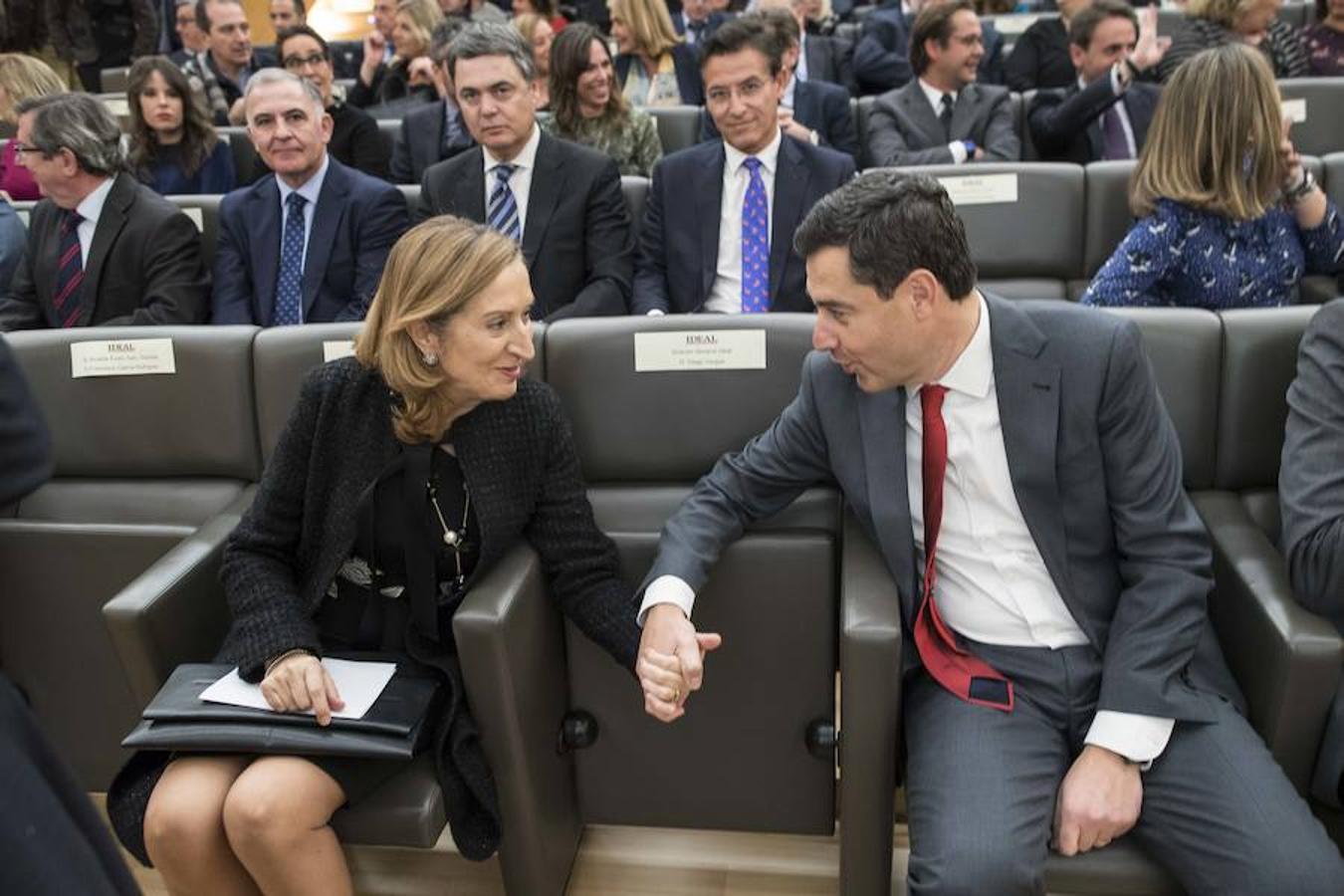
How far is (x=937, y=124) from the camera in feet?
13.1

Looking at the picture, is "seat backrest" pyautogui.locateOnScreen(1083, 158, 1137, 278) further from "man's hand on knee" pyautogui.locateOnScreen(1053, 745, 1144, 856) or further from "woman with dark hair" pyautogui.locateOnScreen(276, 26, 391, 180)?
"woman with dark hair" pyautogui.locateOnScreen(276, 26, 391, 180)

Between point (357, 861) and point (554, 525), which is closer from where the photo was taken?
point (554, 525)

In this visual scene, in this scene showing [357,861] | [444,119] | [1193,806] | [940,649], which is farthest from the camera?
[444,119]

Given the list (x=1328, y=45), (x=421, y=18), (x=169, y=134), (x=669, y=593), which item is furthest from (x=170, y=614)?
(x=1328, y=45)

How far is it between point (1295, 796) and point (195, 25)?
20.4ft

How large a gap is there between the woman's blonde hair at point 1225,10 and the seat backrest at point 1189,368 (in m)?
2.62

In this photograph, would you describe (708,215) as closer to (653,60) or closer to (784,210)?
(784,210)

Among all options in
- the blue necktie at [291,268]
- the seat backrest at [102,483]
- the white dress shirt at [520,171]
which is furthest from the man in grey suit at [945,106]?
the seat backrest at [102,483]

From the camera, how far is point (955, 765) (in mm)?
1539

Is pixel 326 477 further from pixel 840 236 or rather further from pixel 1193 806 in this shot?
pixel 1193 806

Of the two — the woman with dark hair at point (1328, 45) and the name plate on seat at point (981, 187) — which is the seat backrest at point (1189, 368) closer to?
the name plate on seat at point (981, 187)

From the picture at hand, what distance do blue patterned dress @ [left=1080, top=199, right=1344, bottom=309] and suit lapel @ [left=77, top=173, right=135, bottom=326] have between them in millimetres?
2474

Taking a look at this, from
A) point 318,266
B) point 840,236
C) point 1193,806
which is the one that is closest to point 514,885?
point 1193,806

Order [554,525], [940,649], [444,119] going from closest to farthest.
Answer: [940,649] → [554,525] → [444,119]
